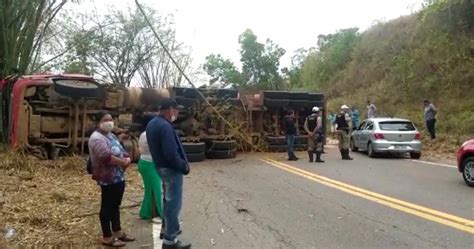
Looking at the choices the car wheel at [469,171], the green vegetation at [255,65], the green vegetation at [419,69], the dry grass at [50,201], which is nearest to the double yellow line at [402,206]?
the car wheel at [469,171]

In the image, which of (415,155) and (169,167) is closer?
(169,167)

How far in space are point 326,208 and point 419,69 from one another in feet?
66.8

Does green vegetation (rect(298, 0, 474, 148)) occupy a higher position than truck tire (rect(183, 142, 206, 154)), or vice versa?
green vegetation (rect(298, 0, 474, 148))

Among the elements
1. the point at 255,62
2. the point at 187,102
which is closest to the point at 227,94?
the point at 187,102

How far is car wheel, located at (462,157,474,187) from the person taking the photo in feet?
33.6

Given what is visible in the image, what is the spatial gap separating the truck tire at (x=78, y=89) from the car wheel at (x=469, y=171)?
8992mm

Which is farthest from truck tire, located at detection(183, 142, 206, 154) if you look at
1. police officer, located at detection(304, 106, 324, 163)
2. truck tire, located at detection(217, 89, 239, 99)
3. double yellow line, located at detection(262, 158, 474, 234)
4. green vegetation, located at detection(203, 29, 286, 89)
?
green vegetation, located at detection(203, 29, 286, 89)

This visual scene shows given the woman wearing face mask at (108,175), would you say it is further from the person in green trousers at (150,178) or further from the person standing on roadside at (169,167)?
the person in green trousers at (150,178)

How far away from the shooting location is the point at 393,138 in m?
16.8

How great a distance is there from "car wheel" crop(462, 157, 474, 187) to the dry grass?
6.44 metres

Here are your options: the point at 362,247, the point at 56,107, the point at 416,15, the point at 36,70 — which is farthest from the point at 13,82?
the point at 416,15

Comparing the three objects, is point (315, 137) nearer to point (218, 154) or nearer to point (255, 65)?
point (218, 154)

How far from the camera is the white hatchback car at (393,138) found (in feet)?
54.8

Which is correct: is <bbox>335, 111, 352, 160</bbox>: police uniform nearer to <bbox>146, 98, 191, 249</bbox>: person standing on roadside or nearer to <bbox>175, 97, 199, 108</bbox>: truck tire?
<bbox>175, 97, 199, 108</bbox>: truck tire
